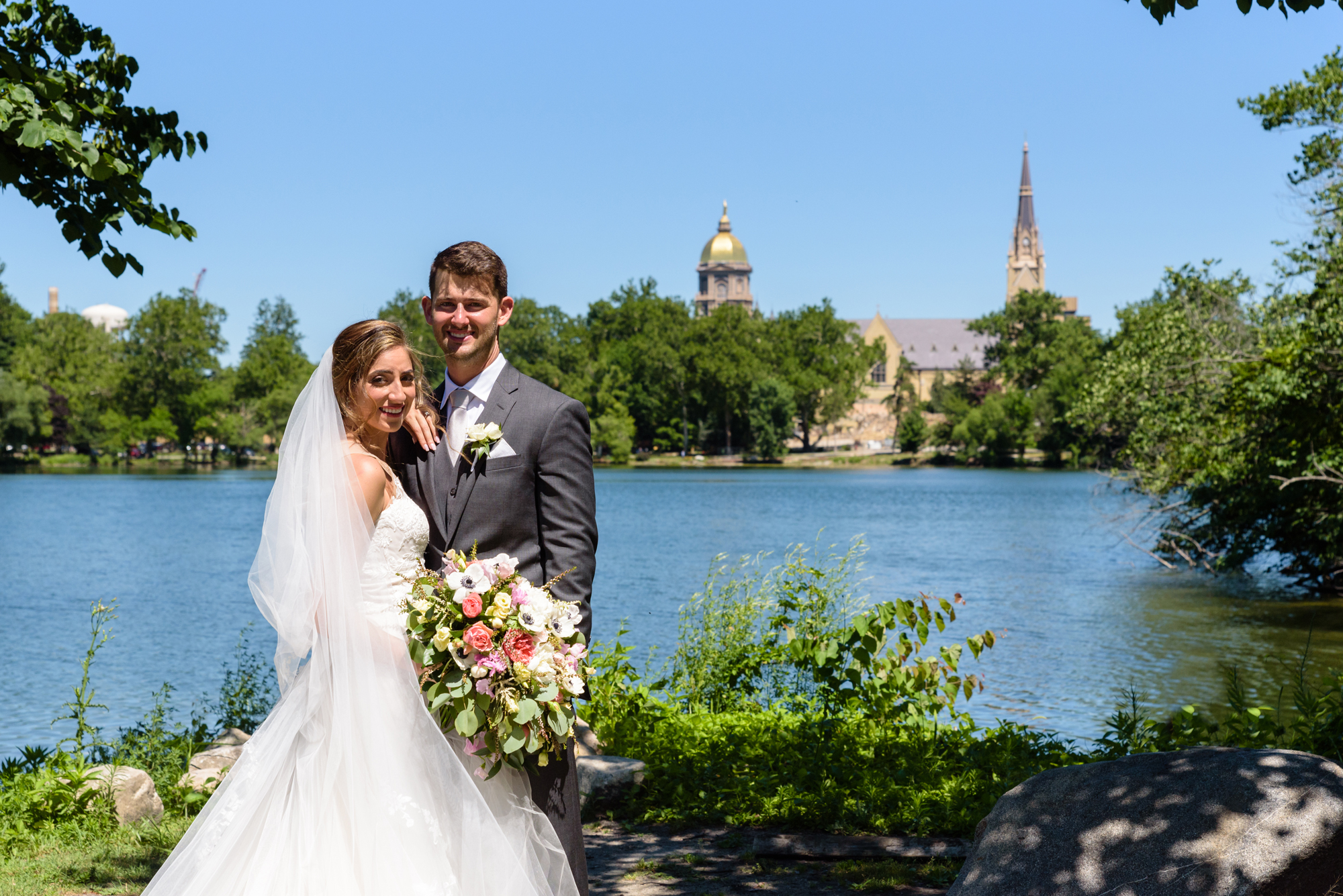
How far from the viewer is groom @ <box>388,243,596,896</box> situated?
124 inches

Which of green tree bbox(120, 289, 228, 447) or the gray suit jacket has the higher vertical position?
green tree bbox(120, 289, 228, 447)

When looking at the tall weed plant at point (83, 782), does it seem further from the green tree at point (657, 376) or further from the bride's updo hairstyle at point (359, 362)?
the green tree at point (657, 376)

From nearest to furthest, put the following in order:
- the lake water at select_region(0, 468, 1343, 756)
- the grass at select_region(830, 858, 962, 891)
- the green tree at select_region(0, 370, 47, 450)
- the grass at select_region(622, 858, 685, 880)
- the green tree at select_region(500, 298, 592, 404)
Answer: the grass at select_region(830, 858, 962, 891) → the grass at select_region(622, 858, 685, 880) → the lake water at select_region(0, 468, 1343, 756) → the green tree at select_region(0, 370, 47, 450) → the green tree at select_region(500, 298, 592, 404)

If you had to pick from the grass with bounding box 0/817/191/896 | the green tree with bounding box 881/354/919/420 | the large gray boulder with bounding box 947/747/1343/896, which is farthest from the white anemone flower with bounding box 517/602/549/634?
the green tree with bounding box 881/354/919/420

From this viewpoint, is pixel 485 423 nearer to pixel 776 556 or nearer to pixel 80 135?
pixel 80 135

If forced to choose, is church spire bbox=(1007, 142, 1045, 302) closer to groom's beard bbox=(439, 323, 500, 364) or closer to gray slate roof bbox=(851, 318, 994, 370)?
gray slate roof bbox=(851, 318, 994, 370)

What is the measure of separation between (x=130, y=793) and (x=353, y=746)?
3104mm

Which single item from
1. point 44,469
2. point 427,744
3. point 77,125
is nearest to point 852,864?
point 427,744

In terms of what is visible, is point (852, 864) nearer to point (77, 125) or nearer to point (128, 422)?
point (77, 125)

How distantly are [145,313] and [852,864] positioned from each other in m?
81.3

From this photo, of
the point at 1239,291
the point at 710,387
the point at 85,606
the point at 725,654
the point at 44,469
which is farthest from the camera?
the point at 710,387

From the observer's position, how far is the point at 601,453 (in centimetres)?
7706

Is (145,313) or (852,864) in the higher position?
(145,313)

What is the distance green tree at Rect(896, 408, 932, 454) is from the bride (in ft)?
283
